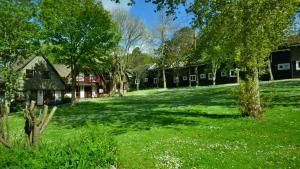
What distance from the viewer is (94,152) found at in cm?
1395

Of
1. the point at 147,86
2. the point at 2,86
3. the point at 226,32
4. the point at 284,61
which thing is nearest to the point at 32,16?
the point at 2,86

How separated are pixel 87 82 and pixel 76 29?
1283 inches

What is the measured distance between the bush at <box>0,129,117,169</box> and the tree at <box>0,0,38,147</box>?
1358 inches

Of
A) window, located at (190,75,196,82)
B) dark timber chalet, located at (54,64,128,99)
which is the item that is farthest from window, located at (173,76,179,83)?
dark timber chalet, located at (54,64,128,99)

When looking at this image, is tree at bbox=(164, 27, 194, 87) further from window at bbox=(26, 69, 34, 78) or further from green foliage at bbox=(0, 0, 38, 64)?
green foliage at bbox=(0, 0, 38, 64)

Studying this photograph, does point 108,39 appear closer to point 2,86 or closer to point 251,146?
point 2,86

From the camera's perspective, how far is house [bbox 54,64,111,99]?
83.7 metres

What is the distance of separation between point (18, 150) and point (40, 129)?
1361mm

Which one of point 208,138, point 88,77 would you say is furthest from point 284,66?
point 208,138

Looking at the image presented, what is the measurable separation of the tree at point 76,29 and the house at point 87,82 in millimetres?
24379

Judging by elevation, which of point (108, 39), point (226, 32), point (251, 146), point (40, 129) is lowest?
point (251, 146)

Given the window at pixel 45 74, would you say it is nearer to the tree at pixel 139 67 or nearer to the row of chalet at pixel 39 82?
the row of chalet at pixel 39 82

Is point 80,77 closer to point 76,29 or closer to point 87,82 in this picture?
point 87,82

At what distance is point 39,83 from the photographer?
67500mm
